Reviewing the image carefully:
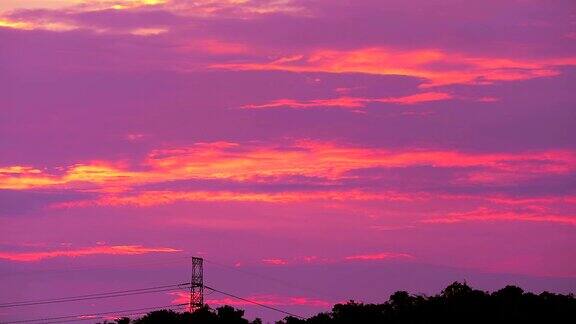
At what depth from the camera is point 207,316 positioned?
7800 inches

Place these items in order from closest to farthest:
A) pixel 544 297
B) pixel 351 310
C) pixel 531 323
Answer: pixel 531 323 → pixel 544 297 → pixel 351 310

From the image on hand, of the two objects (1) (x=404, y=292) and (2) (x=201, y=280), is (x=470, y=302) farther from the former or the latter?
(2) (x=201, y=280)

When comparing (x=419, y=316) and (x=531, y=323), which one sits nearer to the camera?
(x=531, y=323)

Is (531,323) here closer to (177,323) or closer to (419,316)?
(419,316)

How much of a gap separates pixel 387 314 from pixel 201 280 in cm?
2647

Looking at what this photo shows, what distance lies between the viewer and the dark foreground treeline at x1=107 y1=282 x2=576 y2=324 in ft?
561

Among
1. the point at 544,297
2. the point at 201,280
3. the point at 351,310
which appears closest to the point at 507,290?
the point at 544,297

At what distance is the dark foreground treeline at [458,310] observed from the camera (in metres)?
171

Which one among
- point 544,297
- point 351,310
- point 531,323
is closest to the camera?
point 531,323

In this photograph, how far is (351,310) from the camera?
191250 mm

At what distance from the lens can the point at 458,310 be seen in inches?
7037

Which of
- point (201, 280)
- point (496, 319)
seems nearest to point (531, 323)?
point (496, 319)

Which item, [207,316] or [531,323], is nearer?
[531,323]

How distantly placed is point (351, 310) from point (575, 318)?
34.2 meters
